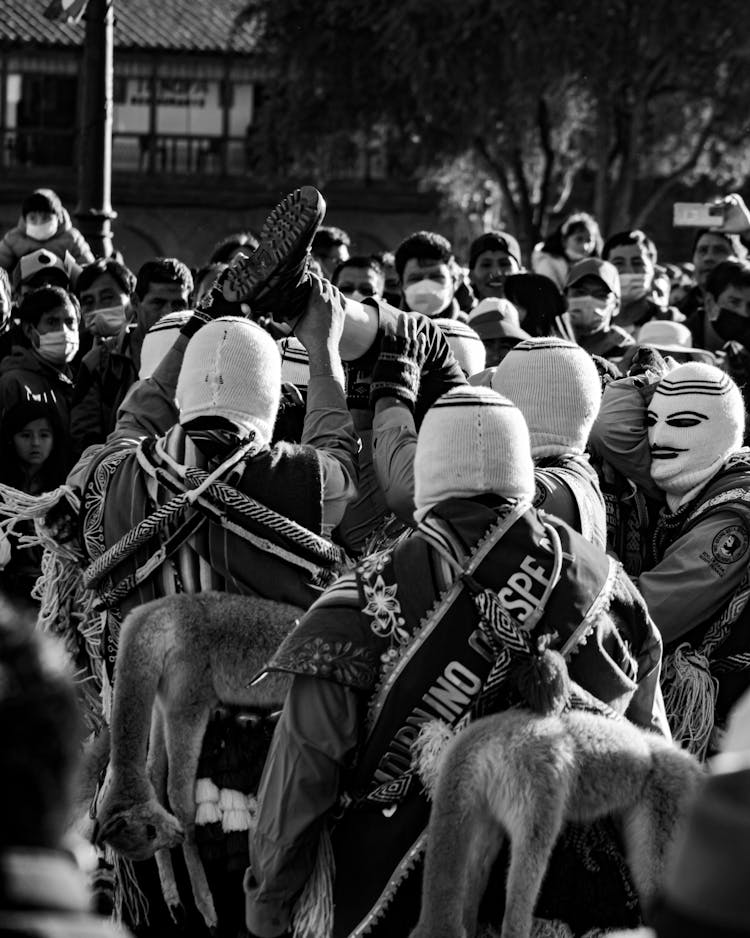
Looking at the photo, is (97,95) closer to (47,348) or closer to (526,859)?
(47,348)

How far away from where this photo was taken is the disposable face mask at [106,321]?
8219mm

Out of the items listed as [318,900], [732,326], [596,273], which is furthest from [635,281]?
[318,900]

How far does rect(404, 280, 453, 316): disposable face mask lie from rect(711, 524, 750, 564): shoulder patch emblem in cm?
327

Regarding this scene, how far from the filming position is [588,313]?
7824 millimetres

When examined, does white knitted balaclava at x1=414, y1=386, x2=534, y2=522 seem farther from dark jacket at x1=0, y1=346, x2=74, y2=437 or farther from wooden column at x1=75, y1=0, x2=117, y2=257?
wooden column at x1=75, y1=0, x2=117, y2=257

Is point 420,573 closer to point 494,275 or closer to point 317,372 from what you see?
point 317,372

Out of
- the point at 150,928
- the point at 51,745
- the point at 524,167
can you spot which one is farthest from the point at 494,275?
the point at 524,167

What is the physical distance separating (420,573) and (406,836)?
52 centimetres

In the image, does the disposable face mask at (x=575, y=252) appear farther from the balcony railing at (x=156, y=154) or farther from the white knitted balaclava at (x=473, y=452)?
the balcony railing at (x=156, y=154)

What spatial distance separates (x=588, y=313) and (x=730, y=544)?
3.33 m

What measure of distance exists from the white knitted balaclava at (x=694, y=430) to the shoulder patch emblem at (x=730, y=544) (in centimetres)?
25

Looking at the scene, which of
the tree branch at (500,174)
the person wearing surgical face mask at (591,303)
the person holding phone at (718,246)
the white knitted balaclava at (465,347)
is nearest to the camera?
the white knitted balaclava at (465,347)

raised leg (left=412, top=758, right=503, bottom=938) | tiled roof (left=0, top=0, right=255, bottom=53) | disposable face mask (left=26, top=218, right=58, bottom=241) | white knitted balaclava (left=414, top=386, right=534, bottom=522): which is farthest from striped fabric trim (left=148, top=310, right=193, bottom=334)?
tiled roof (left=0, top=0, right=255, bottom=53)

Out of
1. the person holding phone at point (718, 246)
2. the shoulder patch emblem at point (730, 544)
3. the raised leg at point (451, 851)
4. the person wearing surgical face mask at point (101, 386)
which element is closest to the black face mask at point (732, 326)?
the person holding phone at point (718, 246)
